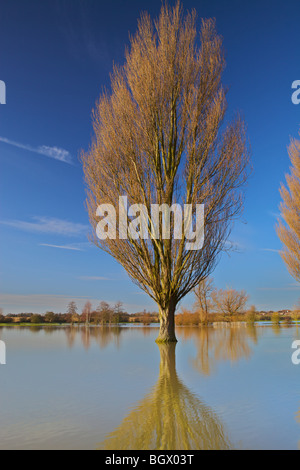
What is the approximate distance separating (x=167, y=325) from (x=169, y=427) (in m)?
7.59

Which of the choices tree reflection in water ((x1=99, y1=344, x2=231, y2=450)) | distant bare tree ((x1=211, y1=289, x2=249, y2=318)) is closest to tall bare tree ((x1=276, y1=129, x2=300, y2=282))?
distant bare tree ((x1=211, y1=289, x2=249, y2=318))

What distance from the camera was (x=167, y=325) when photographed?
936cm

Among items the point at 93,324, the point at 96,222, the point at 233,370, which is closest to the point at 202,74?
the point at 96,222

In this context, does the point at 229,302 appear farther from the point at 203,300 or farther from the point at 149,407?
the point at 149,407

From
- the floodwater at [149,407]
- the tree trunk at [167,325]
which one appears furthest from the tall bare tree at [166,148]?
the floodwater at [149,407]

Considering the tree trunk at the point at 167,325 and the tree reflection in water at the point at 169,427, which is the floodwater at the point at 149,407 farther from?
the tree trunk at the point at 167,325

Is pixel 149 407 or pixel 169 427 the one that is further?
pixel 149 407

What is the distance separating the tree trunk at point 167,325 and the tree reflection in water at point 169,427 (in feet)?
21.5

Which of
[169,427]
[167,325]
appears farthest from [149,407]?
[167,325]

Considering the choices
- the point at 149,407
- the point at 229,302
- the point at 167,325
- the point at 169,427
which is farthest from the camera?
the point at 229,302

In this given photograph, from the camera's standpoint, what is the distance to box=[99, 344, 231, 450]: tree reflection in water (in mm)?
1676

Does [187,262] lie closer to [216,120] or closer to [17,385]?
[216,120]

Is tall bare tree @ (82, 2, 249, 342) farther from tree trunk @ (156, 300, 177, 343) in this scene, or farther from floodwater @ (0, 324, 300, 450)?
floodwater @ (0, 324, 300, 450)

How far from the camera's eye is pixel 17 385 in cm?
323
